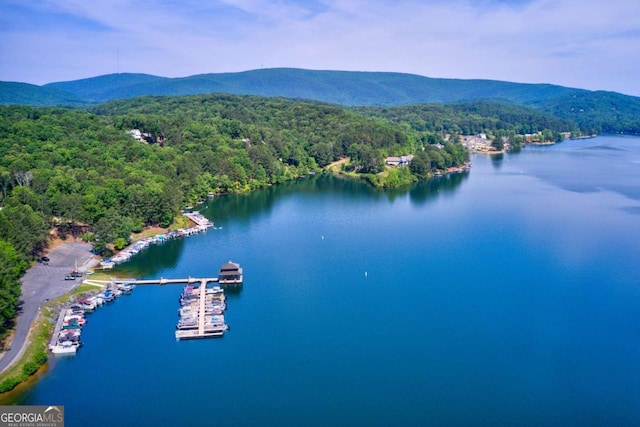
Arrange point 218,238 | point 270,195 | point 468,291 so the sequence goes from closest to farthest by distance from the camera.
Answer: point 468,291, point 218,238, point 270,195

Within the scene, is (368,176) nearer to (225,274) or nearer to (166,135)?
(166,135)

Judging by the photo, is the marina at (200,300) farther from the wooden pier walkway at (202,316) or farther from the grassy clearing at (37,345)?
the grassy clearing at (37,345)

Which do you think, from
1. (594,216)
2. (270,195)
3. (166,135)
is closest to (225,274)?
(270,195)

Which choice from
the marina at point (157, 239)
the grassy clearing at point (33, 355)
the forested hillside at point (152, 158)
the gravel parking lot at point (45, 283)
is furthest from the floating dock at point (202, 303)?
the forested hillside at point (152, 158)

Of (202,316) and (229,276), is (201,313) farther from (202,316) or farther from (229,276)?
(229,276)

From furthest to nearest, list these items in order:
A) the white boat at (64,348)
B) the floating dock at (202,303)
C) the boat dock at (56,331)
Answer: the floating dock at (202,303)
the boat dock at (56,331)
the white boat at (64,348)
